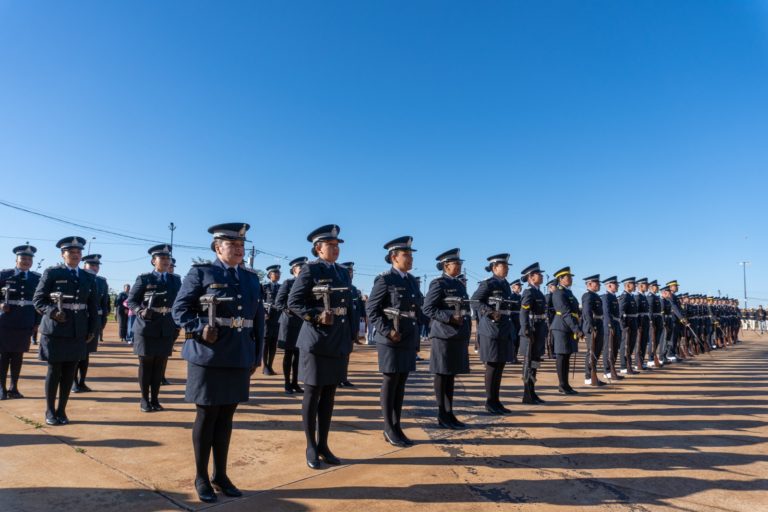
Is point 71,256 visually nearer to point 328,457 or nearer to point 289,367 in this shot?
point 289,367

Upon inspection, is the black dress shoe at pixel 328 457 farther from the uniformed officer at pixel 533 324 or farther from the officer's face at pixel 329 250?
the uniformed officer at pixel 533 324

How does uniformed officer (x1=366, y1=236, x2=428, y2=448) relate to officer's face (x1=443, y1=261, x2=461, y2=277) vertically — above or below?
below

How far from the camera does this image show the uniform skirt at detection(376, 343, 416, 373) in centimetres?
536

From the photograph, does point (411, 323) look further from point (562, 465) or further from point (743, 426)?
point (743, 426)

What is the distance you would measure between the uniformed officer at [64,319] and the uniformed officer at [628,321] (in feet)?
34.0

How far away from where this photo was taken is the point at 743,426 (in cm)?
644

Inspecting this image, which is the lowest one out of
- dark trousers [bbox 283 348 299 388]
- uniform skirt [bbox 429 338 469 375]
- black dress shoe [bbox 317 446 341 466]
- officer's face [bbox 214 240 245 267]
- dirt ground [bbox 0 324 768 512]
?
dirt ground [bbox 0 324 768 512]

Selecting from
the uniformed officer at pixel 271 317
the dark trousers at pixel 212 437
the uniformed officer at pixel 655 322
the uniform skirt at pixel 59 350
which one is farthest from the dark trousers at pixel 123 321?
the uniformed officer at pixel 655 322

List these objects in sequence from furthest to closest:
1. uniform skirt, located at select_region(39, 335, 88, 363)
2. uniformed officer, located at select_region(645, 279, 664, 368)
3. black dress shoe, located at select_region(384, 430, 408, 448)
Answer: uniformed officer, located at select_region(645, 279, 664, 368) → uniform skirt, located at select_region(39, 335, 88, 363) → black dress shoe, located at select_region(384, 430, 408, 448)

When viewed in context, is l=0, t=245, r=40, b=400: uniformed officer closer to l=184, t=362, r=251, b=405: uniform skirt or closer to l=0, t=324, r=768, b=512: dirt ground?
l=0, t=324, r=768, b=512: dirt ground

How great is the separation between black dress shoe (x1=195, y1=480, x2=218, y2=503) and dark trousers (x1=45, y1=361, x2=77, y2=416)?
317 centimetres

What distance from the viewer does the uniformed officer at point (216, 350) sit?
371 centimetres

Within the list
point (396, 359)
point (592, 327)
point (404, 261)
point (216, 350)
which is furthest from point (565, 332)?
point (216, 350)

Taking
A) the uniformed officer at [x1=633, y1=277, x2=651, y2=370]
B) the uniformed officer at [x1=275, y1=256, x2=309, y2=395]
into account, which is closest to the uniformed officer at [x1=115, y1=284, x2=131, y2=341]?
the uniformed officer at [x1=275, y1=256, x2=309, y2=395]
